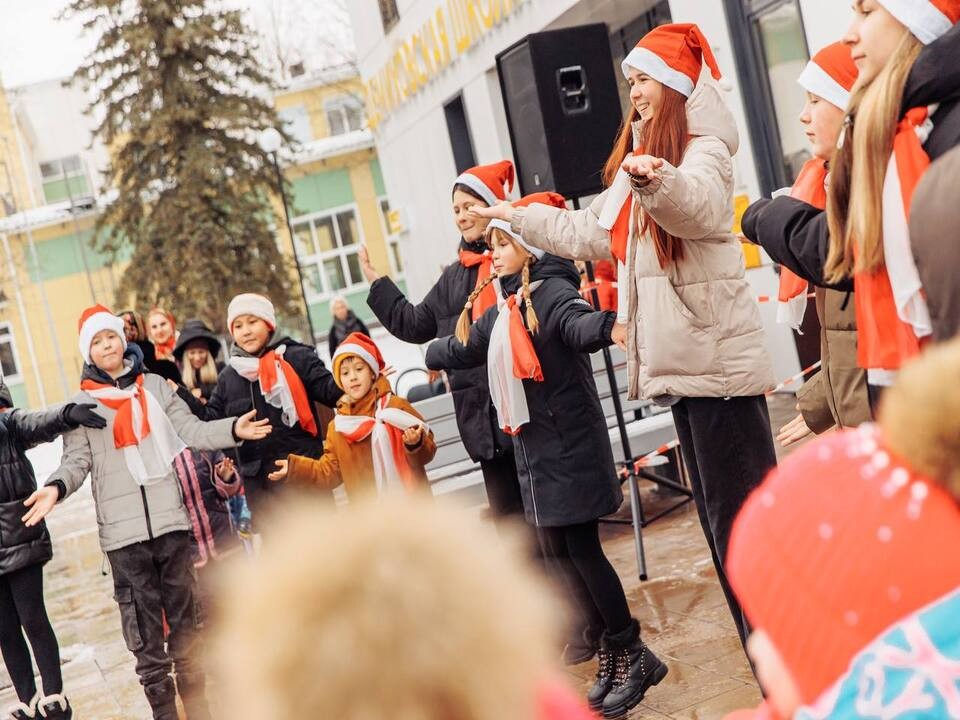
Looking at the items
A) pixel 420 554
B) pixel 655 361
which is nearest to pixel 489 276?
pixel 655 361

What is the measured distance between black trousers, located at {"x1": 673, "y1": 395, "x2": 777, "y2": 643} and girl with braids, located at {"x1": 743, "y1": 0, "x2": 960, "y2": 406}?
39.9 inches

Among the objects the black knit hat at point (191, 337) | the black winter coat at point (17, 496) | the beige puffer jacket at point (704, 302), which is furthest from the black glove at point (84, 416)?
the black knit hat at point (191, 337)

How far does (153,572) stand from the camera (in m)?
5.36

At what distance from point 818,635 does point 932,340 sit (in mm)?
1091

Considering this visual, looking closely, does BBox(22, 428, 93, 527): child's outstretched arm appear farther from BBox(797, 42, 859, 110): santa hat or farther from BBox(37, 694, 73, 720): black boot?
BBox(797, 42, 859, 110): santa hat

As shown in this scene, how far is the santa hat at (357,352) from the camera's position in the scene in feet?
19.5

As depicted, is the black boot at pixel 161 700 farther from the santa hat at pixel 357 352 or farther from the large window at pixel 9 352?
the large window at pixel 9 352

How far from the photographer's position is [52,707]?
18.6ft

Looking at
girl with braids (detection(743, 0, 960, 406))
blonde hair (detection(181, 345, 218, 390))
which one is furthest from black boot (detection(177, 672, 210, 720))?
girl with braids (detection(743, 0, 960, 406))

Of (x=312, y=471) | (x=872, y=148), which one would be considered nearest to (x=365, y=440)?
(x=312, y=471)

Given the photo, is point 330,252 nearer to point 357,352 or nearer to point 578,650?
point 357,352

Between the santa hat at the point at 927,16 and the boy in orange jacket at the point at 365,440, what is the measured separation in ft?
11.0

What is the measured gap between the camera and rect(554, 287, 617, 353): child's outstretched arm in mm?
4199

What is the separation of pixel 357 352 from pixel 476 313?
926 mm
